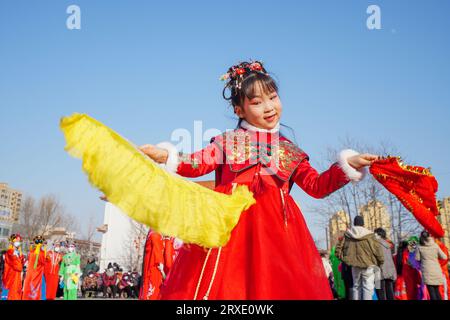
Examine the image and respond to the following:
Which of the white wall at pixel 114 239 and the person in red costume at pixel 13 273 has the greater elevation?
the white wall at pixel 114 239

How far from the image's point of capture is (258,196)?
8.70ft

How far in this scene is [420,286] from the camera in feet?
30.2

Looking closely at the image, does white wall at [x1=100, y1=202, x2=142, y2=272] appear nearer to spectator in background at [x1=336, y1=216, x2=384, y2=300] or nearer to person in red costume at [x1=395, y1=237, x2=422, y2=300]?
person in red costume at [x1=395, y1=237, x2=422, y2=300]

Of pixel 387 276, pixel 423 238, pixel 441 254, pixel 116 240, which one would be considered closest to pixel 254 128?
pixel 387 276

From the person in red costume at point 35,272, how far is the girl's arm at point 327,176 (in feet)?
33.2

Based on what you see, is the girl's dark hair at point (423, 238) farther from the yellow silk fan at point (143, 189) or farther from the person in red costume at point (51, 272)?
the person in red costume at point (51, 272)

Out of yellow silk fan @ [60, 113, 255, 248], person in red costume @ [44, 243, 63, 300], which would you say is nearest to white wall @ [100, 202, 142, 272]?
person in red costume @ [44, 243, 63, 300]

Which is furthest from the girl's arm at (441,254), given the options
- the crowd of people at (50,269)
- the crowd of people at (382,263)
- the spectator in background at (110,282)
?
the spectator in background at (110,282)

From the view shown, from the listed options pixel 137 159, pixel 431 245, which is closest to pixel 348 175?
pixel 137 159

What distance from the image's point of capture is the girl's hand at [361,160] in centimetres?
262

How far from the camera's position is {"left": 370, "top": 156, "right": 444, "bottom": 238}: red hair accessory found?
251 cm

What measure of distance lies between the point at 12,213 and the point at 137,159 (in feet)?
305
